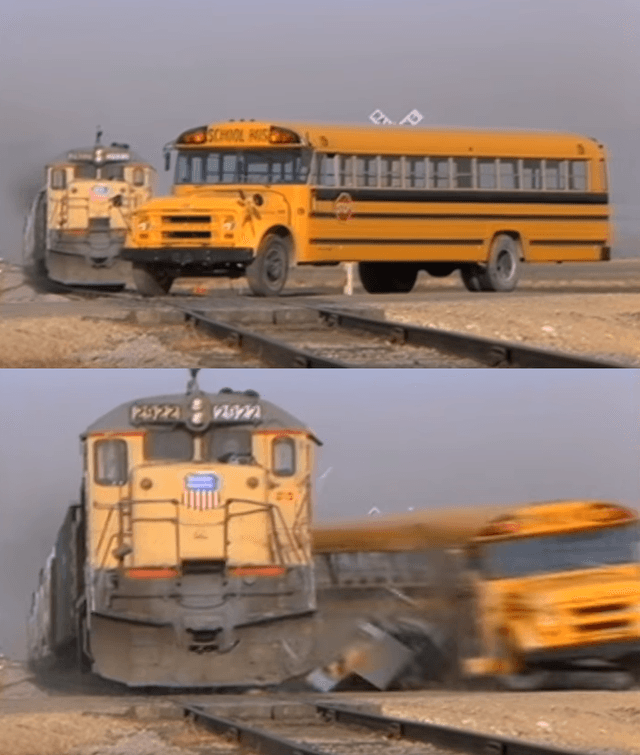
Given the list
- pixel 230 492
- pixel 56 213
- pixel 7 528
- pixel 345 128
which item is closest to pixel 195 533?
pixel 230 492

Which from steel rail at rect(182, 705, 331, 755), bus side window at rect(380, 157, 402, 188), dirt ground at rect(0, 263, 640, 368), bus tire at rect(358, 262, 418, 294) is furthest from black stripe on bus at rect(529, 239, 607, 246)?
steel rail at rect(182, 705, 331, 755)

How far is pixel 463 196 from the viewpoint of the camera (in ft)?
36.9

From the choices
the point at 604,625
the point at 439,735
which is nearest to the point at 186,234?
the point at 604,625

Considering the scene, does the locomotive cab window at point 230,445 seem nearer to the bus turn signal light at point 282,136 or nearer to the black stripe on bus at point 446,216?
the black stripe on bus at point 446,216

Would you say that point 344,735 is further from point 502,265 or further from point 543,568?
point 502,265

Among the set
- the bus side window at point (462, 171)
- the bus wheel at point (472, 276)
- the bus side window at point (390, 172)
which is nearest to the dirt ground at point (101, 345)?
the bus side window at point (390, 172)

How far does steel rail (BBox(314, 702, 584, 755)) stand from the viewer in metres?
7.25

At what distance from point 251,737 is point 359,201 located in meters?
3.88

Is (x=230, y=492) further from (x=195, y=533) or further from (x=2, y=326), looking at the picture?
(x=2, y=326)

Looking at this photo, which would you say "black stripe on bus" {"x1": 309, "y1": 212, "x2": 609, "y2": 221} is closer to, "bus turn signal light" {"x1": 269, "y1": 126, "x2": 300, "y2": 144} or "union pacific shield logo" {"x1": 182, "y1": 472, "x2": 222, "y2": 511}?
"bus turn signal light" {"x1": 269, "y1": 126, "x2": 300, "y2": 144}

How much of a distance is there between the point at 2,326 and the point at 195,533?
60.0 inches

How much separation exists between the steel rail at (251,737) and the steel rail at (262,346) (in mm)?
1752

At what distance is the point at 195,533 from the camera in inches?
372

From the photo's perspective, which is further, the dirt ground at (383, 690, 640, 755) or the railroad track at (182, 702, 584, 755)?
the dirt ground at (383, 690, 640, 755)
